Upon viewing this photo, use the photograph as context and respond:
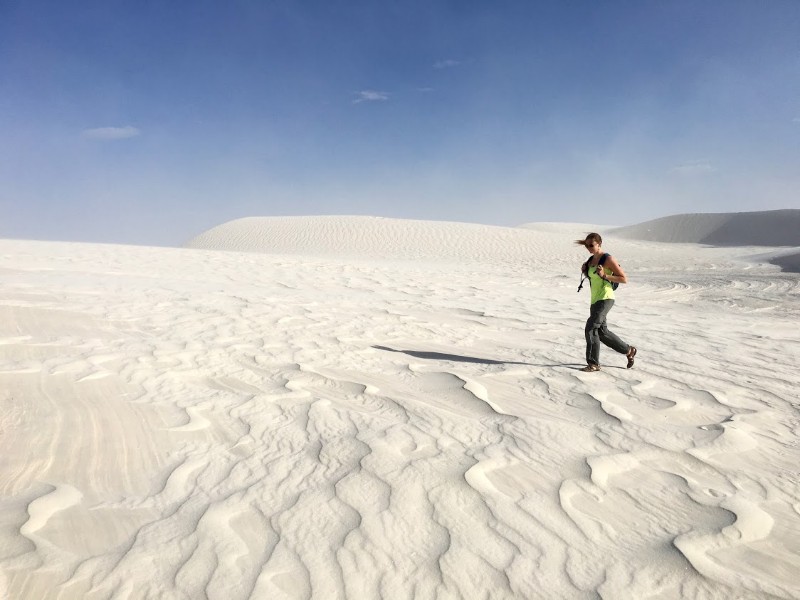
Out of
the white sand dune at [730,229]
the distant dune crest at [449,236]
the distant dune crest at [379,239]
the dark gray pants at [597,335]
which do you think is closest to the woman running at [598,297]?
the dark gray pants at [597,335]

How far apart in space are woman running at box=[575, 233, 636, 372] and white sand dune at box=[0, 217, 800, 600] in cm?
19

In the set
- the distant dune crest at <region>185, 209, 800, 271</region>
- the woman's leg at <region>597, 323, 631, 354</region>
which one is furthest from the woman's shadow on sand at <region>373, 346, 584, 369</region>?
the distant dune crest at <region>185, 209, 800, 271</region>

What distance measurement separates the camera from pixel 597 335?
4953mm

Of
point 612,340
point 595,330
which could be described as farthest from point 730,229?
point 595,330

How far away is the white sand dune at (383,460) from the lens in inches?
80.5

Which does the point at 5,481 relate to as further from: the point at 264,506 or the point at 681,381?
the point at 681,381

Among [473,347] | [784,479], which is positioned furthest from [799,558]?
[473,347]

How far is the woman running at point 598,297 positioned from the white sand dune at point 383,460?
195mm

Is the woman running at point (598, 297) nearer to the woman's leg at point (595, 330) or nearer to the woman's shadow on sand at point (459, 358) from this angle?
the woman's leg at point (595, 330)

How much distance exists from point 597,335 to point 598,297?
337mm

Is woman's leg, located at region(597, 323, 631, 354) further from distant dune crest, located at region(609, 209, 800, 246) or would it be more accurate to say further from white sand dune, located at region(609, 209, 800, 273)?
distant dune crest, located at region(609, 209, 800, 246)

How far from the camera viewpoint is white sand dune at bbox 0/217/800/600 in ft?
6.71

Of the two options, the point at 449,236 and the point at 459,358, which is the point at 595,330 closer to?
the point at 459,358

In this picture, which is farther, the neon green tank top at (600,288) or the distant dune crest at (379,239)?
the distant dune crest at (379,239)
